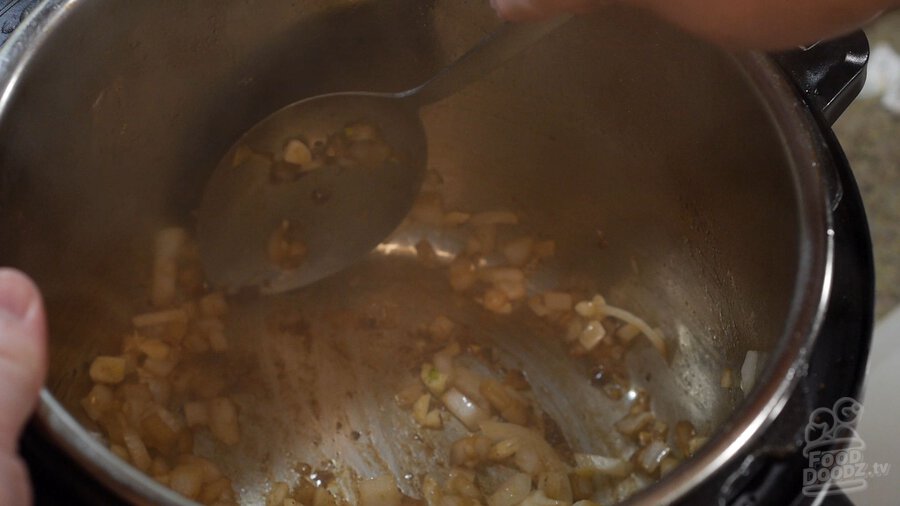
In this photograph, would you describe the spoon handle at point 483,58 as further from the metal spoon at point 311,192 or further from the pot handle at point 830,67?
the pot handle at point 830,67

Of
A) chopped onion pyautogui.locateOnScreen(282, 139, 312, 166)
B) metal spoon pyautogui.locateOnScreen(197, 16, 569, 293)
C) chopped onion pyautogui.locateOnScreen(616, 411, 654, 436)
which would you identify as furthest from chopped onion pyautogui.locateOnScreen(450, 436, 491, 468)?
chopped onion pyautogui.locateOnScreen(282, 139, 312, 166)

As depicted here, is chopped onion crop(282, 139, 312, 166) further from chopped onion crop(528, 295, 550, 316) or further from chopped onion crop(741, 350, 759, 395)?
chopped onion crop(741, 350, 759, 395)

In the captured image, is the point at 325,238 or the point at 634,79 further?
the point at 325,238

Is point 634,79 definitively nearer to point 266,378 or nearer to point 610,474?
point 610,474

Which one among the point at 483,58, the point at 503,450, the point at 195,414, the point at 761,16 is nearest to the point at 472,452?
the point at 503,450

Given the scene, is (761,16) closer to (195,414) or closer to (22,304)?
(22,304)

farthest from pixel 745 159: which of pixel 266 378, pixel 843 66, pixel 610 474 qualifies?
pixel 266 378
